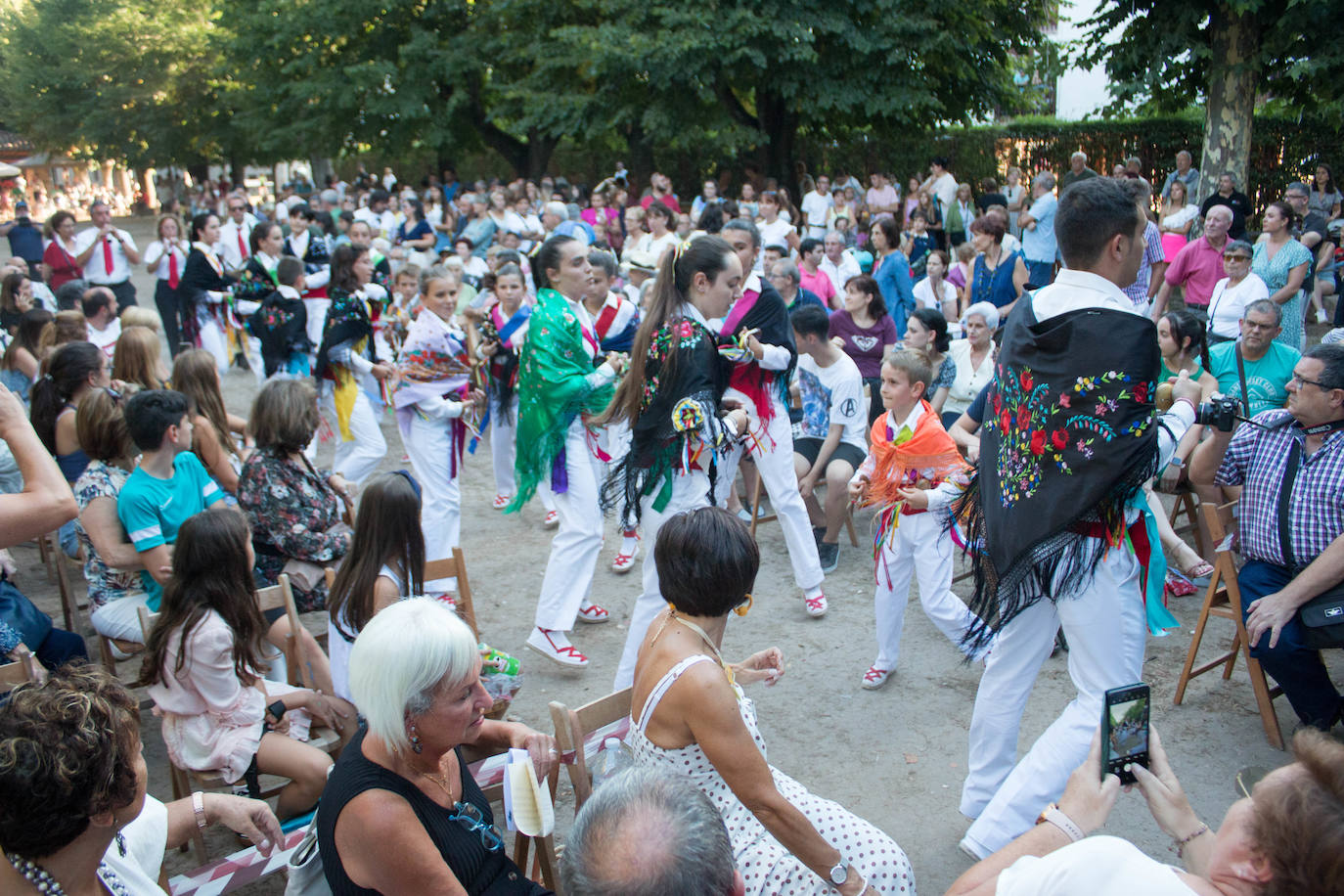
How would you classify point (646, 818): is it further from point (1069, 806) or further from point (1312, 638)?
point (1312, 638)

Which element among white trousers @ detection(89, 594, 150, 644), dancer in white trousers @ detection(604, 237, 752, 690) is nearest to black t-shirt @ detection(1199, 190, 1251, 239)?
dancer in white trousers @ detection(604, 237, 752, 690)

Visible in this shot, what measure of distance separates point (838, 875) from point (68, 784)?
169 centimetres

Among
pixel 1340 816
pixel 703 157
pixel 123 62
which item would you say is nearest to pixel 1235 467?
pixel 1340 816

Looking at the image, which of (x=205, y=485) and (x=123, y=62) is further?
(x=123, y=62)

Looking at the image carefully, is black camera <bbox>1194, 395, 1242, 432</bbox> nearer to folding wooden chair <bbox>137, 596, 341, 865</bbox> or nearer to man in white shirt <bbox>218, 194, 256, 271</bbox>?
folding wooden chair <bbox>137, 596, 341, 865</bbox>

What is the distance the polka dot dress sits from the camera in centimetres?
248

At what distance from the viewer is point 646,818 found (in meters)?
1.81

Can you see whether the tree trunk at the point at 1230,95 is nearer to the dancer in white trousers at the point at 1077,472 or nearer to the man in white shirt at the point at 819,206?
the man in white shirt at the point at 819,206

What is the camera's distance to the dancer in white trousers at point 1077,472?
110 inches

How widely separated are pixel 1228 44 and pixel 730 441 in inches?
442

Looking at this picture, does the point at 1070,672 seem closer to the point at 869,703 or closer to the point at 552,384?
the point at 869,703

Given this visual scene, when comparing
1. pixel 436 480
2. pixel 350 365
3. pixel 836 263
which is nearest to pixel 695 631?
pixel 436 480

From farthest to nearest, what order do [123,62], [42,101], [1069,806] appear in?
[42,101]
[123,62]
[1069,806]

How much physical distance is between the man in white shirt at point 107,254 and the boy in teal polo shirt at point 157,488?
7.43 m
